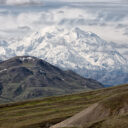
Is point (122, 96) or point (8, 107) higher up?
point (122, 96)

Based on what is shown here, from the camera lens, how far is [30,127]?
87.6 m

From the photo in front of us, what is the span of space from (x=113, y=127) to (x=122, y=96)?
1764cm

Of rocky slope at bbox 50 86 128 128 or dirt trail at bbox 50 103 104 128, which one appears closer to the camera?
rocky slope at bbox 50 86 128 128

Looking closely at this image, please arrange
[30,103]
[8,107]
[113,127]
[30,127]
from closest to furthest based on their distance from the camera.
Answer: [113,127], [30,127], [8,107], [30,103]

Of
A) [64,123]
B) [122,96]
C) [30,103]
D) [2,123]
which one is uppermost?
[122,96]

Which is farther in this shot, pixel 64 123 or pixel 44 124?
pixel 44 124

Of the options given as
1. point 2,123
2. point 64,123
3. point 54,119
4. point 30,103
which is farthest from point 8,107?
point 64,123

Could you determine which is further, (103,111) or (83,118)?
(83,118)

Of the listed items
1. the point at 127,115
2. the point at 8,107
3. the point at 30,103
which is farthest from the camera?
the point at 30,103

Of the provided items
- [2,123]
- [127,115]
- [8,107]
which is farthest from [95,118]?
[8,107]

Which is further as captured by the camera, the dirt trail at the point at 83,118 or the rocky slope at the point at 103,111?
the dirt trail at the point at 83,118

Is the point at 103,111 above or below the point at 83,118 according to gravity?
above

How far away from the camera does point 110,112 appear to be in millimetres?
69250

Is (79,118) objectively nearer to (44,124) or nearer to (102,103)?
(102,103)
